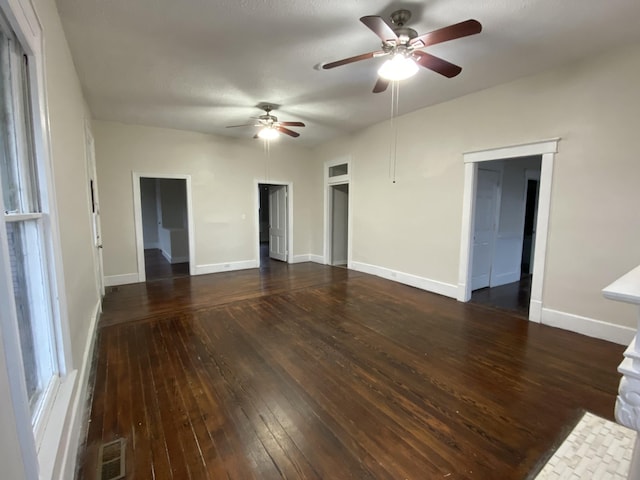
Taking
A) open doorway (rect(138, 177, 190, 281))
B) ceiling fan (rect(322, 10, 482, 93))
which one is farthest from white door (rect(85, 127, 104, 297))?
ceiling fan (rect(322, 10, 482, 93))

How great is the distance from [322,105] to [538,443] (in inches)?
166

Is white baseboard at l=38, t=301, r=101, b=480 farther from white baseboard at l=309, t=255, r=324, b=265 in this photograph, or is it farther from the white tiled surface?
white baseboard at l=309, t=255, r=324, b=265

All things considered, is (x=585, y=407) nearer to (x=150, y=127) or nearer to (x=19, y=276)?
(x=19, y=276)

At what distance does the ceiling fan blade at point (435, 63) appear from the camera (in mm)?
2366

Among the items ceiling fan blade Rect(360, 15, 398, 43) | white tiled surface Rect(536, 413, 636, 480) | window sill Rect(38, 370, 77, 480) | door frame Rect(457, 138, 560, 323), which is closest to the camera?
window sill Rect(38, 370, 77, 480)

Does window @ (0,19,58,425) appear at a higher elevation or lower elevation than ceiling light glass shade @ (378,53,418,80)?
lower

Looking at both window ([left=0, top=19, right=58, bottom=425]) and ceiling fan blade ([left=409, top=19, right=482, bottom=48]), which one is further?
ceiling fan blade ([left=409, top=19, right=482, bottom=48])

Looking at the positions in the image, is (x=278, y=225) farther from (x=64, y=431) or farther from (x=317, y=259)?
(x=64, y=431)

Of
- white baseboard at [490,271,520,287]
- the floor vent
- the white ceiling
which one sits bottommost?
the floor vent

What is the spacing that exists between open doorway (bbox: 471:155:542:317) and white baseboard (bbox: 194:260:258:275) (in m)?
4.35

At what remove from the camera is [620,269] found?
9.58 ft

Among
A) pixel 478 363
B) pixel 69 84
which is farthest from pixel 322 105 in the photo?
pixel 478 363

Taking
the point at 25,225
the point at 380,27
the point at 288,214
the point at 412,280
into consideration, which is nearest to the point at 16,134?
the point at 25,225

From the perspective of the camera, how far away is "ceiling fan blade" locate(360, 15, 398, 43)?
6.24 feet
